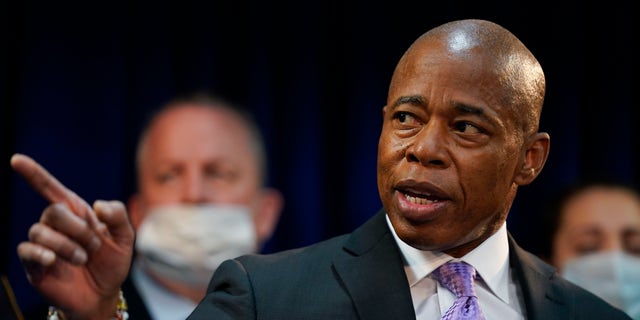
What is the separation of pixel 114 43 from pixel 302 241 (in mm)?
1136

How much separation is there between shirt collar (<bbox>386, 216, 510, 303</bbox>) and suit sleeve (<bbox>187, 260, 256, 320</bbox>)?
14.0 inches

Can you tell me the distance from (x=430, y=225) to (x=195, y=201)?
2199 millimetres

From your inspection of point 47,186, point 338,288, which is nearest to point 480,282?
point 338,288

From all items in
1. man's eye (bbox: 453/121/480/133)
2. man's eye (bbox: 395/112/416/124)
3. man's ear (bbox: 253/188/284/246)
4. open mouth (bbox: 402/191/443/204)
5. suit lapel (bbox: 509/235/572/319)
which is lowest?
man's ear (bbox: 253/188/284/246)

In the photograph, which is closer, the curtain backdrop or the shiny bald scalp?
the shiny bald scalp

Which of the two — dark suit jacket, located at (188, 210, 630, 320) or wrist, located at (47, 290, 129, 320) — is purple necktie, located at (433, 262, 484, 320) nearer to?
dark suit jacket, located at (188, 210, 630, 320)

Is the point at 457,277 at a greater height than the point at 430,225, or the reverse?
the point at 430,225

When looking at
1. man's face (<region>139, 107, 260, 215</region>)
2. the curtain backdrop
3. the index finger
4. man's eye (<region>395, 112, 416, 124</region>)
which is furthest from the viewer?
man's face (<region>139, 107, 260, 215</region>)

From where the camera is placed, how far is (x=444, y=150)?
1974 millimetres

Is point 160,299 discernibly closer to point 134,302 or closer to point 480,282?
point 134,302

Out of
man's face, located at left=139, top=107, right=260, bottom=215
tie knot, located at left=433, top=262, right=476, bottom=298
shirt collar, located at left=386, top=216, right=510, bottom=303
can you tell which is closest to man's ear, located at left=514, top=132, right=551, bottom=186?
shirt collar, located at left=386, top=216, right=510, bottom=303

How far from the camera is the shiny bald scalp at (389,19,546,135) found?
2035mm

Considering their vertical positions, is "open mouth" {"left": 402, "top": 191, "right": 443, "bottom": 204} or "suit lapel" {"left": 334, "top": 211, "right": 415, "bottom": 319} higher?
"open mouth" {"left": 402, "top": 191, "right": 443, "bottom": 204}

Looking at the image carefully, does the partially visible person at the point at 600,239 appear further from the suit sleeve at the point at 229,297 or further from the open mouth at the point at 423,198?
the suit sleeve at the point at 229,297
